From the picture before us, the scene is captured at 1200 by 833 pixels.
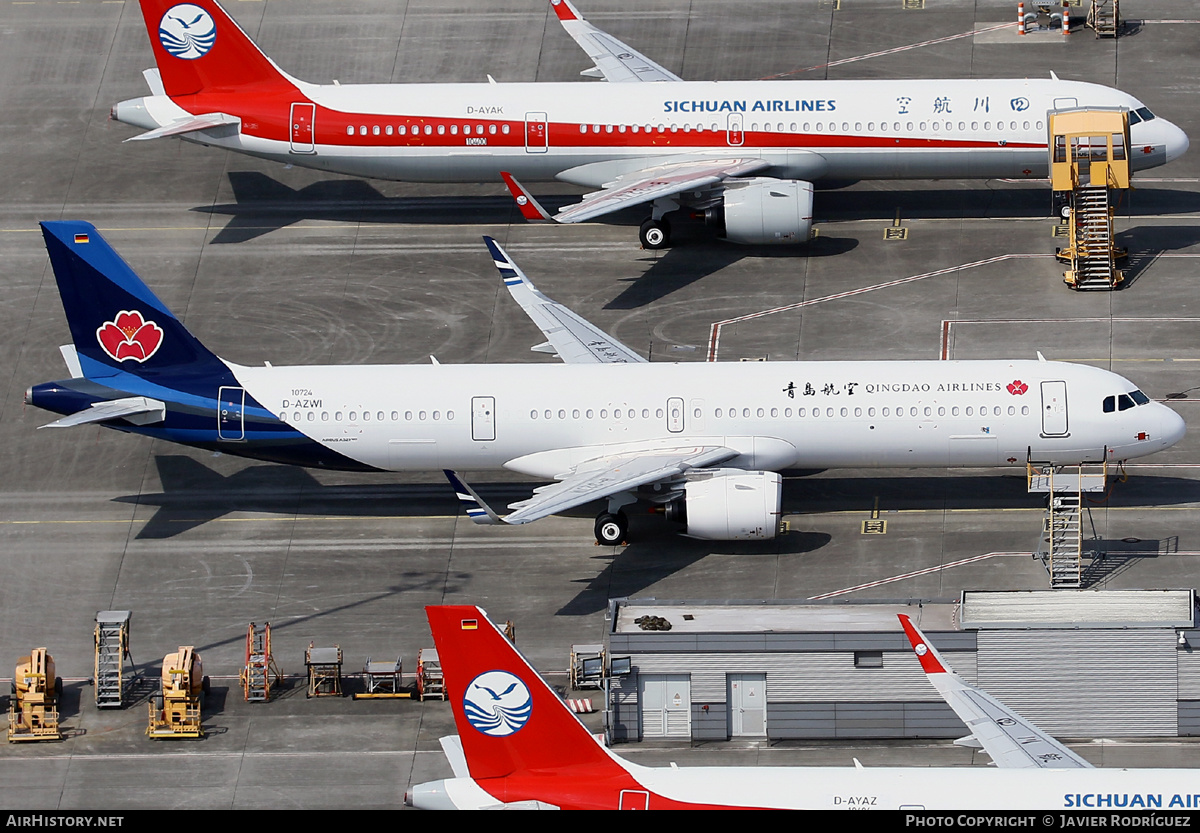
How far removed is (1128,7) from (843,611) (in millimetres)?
49069

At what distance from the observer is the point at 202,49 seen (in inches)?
3034

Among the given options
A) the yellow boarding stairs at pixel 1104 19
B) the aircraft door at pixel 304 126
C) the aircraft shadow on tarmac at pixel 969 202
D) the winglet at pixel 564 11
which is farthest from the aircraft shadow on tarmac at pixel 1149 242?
the aircraft door at pixel 304 126

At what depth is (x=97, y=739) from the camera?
51531 millimetres

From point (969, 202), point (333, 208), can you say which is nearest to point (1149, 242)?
point (969, 202)

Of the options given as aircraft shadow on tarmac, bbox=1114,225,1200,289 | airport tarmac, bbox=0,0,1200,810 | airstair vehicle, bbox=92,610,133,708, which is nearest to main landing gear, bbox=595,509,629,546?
airport tarmac, bbox=0,0,1200,810

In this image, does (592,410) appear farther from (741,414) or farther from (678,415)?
(741,414)

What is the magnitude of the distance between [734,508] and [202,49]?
109 ft

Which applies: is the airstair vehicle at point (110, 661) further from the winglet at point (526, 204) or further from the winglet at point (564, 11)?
the winglet at point (564, 11)

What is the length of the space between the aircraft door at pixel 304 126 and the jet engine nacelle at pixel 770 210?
1647 cm

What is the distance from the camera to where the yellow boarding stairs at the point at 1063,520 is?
56.4m

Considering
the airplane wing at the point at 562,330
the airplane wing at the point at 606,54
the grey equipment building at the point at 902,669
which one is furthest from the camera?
the airplane wing at the point at 606,54

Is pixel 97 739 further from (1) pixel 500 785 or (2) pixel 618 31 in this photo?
(2) pixel 618 31
